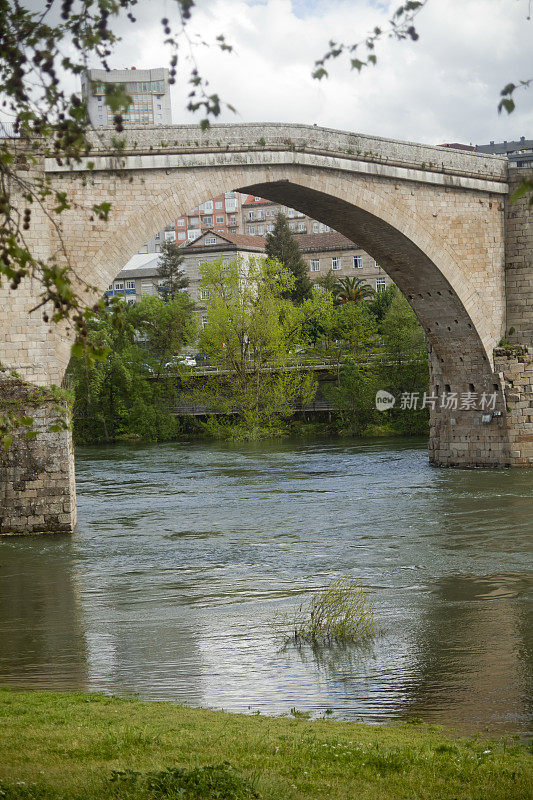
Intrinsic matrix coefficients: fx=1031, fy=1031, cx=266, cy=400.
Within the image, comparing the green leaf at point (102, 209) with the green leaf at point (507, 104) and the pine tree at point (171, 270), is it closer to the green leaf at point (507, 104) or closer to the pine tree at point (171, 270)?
the green leaf at point (507, 104)

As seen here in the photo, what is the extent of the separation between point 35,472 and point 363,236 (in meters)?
10.9

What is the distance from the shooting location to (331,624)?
33.1 ft

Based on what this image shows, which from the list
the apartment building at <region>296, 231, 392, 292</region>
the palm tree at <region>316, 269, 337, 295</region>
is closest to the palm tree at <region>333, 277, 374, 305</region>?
the palm tree at <region>316, 269, 337, 295</region>

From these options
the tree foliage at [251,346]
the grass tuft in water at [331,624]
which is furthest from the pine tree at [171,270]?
the grass tuft in water at [331,624]

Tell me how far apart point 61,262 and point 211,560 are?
5.42 m

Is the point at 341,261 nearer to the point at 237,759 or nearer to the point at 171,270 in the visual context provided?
the point at 171,270

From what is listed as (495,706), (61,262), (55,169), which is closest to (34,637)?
(495,706)

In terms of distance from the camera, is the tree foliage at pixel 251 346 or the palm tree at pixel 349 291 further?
the palm tree at pixel 349 291

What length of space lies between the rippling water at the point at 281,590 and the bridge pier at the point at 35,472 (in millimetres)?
382

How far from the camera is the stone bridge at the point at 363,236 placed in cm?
1673

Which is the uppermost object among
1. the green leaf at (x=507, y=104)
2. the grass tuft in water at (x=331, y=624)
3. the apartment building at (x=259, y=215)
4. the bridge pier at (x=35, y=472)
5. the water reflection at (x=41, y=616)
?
the apartment building at (x=259, y=215)

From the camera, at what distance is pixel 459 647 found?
9.26 metres

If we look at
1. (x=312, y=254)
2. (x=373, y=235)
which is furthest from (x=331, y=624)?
(x=312, y=254)

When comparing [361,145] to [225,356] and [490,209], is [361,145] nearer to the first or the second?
[490,209]
